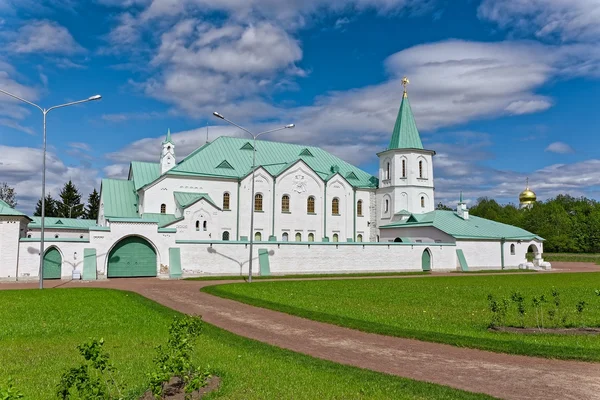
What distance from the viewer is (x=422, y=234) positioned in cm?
4606

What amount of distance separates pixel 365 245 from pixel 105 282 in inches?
794

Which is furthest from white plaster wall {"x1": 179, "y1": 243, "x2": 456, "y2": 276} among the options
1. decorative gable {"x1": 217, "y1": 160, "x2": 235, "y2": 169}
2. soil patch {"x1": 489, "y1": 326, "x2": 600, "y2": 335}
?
soil patch {"x1": 489, "y1": 326, "x2": 600, "y2": 335}

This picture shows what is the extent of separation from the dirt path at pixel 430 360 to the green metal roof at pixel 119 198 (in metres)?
30.4

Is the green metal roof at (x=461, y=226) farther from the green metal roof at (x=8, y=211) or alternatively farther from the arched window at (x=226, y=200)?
the green metal roof at (x=8, y=211)

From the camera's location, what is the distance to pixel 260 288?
23.8m

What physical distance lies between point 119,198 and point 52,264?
1452 cm

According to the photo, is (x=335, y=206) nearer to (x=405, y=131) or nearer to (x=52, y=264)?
(x=405, y=131)

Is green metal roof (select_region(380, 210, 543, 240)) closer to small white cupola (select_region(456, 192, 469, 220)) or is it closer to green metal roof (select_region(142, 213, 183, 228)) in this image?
small white cupola (select_region(456, 192, 469, 220))

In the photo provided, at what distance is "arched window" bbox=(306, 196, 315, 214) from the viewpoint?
158 ft

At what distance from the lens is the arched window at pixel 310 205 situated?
1898 inches

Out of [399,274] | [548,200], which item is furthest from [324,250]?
[548,200]

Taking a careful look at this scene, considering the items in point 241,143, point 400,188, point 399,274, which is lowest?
point 399,274

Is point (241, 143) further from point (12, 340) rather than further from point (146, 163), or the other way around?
point (12, 340)

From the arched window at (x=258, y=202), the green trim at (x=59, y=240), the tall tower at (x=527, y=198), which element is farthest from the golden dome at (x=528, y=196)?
the green trim at (x=59, y=240)
